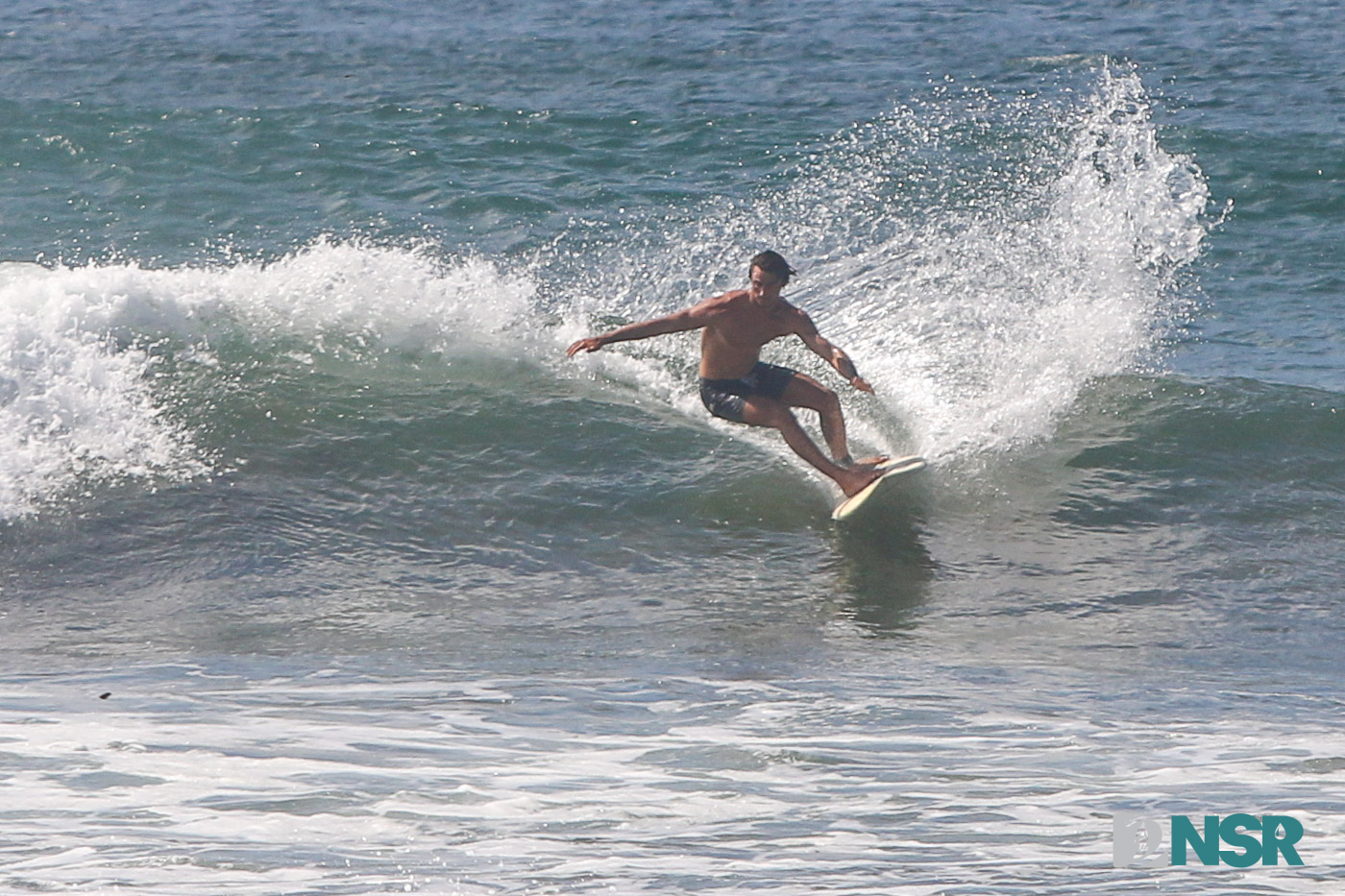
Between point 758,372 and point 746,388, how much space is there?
121 millimetres

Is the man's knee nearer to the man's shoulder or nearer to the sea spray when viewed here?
the man's shoulder

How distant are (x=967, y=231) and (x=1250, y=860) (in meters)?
9.45

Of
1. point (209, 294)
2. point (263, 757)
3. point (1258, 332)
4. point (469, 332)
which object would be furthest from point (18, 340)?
point (1258, 332)

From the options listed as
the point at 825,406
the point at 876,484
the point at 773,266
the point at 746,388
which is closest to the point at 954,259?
the point at 825,406

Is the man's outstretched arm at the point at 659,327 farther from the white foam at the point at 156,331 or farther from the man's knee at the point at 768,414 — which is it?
the white foam at the point at 156,331

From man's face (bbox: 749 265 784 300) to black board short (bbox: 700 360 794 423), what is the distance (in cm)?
45

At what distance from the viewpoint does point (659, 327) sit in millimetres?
8289

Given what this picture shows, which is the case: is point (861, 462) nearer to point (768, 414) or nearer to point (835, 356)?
point (768, 414)

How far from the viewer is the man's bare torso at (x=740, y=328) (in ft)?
27.3

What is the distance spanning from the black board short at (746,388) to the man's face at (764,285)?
1.48 ft

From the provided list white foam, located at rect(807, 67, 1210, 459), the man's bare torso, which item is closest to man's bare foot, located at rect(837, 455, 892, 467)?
the man's bare torso

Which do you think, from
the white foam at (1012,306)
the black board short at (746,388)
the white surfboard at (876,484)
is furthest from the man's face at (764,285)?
the white foam at (1012,306)

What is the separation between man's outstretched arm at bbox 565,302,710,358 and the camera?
8.23m

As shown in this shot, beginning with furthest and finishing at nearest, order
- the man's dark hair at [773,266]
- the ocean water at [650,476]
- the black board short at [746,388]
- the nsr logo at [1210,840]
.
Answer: the black board short at [746,388], the man's dark hair at [773,266], the ocean water at [650,476], the nsr logo at [1210,840]
